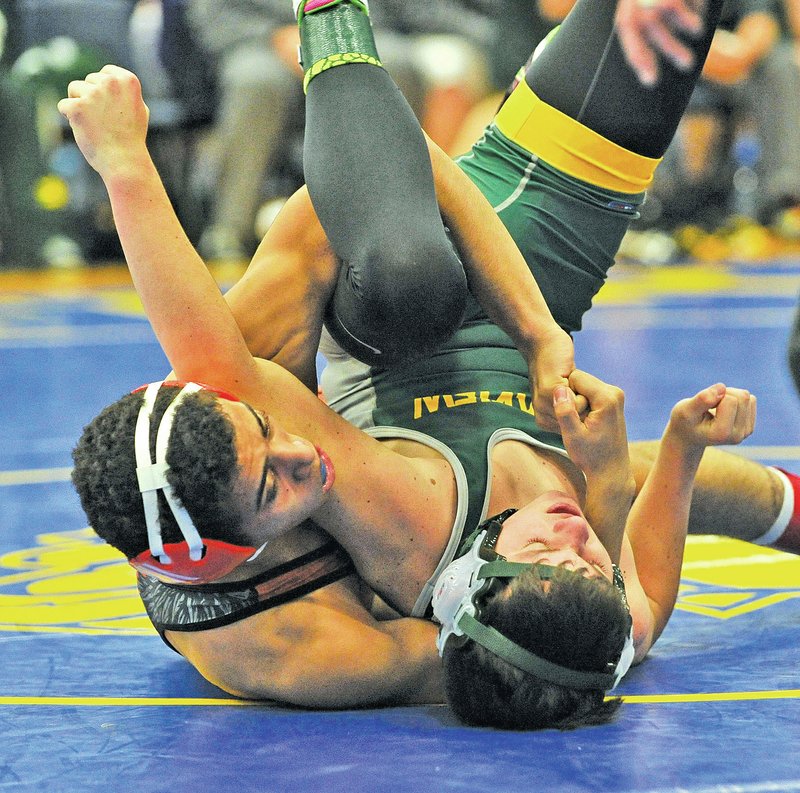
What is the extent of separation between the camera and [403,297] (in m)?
2.34

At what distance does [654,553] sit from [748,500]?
1.44 ft

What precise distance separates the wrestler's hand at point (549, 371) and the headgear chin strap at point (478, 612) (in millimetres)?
237

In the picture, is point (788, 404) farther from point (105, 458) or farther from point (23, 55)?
point (23, 55)

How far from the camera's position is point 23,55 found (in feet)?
28.8

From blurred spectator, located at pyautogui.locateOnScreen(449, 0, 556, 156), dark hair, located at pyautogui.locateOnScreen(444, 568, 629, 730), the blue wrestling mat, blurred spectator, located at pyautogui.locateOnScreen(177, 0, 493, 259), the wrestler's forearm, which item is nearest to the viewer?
the blue wrestling mat

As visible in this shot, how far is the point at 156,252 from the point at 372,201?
353 mm

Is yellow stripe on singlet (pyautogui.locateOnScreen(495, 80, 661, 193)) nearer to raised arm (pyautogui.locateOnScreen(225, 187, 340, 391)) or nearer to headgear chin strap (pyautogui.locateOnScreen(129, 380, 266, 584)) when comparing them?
raised arm (pyautogui.locateOnScreen(225, 187, 340, 391))

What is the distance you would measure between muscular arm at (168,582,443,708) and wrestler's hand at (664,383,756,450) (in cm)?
60

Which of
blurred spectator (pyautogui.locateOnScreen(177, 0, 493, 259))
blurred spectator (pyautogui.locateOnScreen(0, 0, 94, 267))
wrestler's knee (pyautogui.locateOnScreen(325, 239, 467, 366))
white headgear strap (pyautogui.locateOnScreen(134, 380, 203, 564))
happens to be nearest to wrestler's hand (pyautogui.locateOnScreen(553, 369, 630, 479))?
wrestler's knee (pyautogui.locateOnScreen(325, 239, 467, 366))

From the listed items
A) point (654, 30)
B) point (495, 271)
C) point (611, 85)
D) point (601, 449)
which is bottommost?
point (601, 449)

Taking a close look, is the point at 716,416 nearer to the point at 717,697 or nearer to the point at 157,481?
the point at 717,697

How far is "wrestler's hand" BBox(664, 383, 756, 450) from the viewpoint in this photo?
8.36 feet

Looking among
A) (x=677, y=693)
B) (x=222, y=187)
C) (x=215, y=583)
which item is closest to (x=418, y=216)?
(x=215, y=583)

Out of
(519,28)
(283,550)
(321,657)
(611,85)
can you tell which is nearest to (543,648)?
(321,657)
